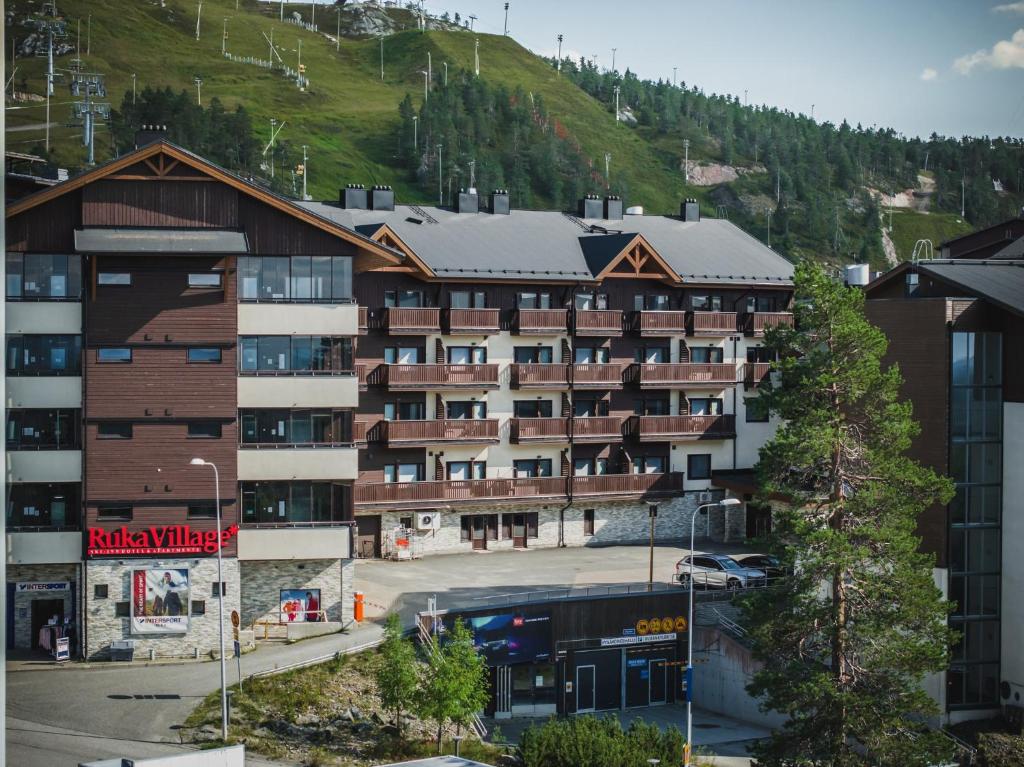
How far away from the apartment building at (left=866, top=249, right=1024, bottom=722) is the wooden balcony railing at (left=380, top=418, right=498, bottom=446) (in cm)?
1991

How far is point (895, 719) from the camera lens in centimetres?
4191

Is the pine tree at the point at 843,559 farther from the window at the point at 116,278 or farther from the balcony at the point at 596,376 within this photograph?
the window at the point at 116,278

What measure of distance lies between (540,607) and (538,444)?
13.4 m

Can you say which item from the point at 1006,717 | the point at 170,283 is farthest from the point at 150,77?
the point at 1006,717

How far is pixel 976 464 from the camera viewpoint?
170ft

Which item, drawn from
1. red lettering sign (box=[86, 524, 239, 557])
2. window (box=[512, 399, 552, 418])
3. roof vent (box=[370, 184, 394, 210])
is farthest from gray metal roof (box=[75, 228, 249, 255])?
window (box=[512, 399, 552, 418])

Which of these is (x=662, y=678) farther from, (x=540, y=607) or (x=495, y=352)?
(x=495, y=352)

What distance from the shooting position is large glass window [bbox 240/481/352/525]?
50875 mm

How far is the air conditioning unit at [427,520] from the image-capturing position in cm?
6216

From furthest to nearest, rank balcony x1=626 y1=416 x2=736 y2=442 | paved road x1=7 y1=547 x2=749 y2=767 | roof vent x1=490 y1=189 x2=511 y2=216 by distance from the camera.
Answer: roof vent x1=490 y1=189 x2=511 y2=216 → balcony x1=626 y1=416 x2=736 y2=442 → paved road x1=7 y1=547 x2=749 y2=767

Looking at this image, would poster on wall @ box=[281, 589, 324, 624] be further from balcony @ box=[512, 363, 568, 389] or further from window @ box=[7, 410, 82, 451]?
balcony @ box=[512, 363, 568, 389]

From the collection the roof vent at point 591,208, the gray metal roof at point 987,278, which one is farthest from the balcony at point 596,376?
the gray metal roof at point 987,278

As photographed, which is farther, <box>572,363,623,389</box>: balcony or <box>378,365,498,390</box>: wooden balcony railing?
<box>572,363,623,389</box>: balcony

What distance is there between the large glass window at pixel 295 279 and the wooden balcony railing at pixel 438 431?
36.6 ft
